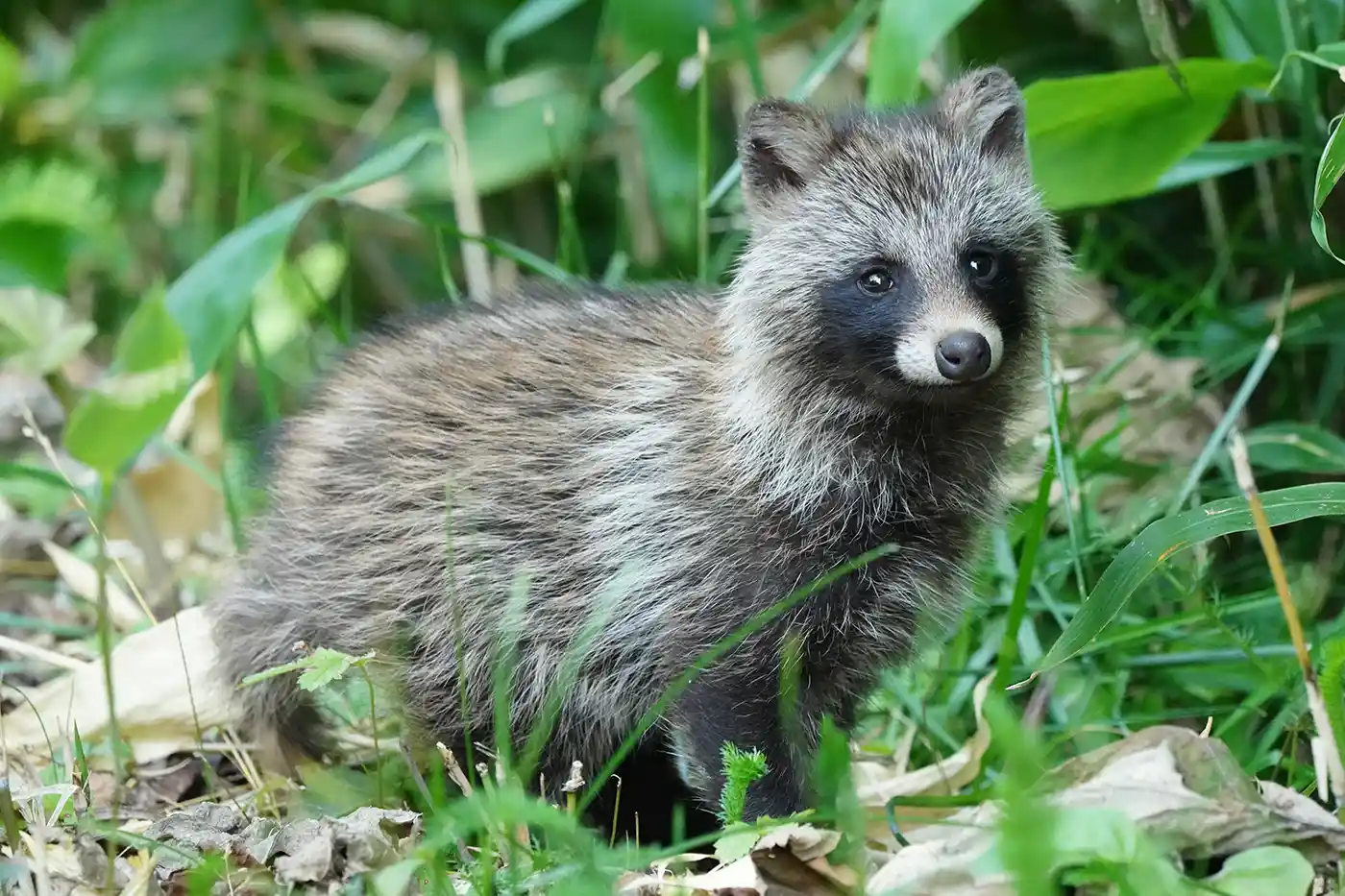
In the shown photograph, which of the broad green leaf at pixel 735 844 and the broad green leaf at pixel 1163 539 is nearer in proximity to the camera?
the broad green leaf at pixel 735 844

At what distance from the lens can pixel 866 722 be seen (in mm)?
5227

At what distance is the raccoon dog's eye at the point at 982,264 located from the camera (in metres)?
4.12

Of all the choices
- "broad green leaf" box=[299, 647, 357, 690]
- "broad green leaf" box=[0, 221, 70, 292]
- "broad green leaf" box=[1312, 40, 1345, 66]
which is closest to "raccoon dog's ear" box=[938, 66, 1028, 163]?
"broad green leaf" box=[1312, 40, 1345, 66]

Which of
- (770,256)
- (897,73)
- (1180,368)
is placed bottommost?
(1180,368)

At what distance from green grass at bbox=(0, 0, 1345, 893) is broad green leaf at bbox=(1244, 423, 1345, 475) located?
1 cm

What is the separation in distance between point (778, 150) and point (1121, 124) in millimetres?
1394

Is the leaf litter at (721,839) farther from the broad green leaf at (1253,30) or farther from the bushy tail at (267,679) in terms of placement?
the broad green leaf at (1253,30)

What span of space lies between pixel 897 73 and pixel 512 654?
2.17m

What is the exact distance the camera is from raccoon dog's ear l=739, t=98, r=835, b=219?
429 centimetres

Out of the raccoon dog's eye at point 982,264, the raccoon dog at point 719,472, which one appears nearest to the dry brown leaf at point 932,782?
the raccoon dog at point 719,472

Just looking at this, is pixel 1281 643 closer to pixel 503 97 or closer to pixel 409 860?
pixel 409 860

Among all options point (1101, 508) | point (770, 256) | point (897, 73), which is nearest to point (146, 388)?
point (770, 256)

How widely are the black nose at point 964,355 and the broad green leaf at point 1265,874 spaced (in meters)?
1.22

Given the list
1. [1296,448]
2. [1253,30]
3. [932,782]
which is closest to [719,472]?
[932,782]
